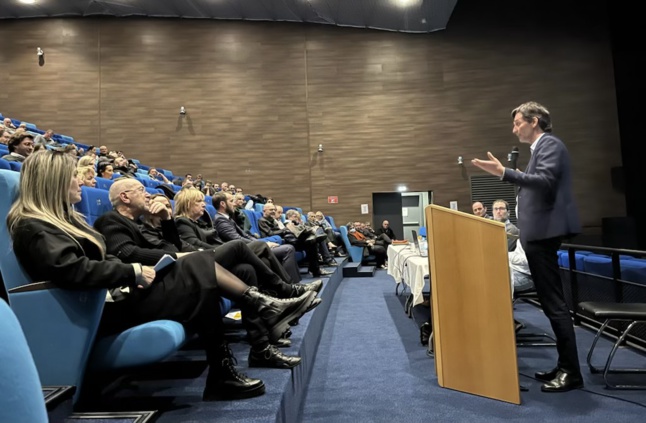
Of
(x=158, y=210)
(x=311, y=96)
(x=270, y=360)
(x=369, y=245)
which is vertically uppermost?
(x=311, y=96)

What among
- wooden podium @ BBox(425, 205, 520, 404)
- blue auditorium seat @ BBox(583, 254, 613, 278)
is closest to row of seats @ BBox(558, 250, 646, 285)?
blue auditorium seat @ BBox(583, 254, 613, 278)

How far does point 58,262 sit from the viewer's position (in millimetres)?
1125

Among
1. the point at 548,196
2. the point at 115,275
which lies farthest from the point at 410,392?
the point at 115,275

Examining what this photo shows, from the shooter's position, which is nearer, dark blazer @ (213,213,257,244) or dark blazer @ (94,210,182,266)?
dark blazer @ (94,210,182,266)

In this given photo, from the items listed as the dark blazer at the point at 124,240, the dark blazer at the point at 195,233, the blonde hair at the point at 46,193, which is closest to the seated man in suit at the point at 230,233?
the dark blazer at the point at 195,233

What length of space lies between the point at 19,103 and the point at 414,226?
8069 millimetres

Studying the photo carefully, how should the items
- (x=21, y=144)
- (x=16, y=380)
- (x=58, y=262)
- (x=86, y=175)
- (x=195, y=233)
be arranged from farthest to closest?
(x=21, y=144) < (x=86, y=175) < (x=195, y=233) < (x=58, y=262) < (x=16, y=380)

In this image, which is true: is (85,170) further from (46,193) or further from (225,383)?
(225,383)

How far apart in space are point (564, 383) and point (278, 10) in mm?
8089

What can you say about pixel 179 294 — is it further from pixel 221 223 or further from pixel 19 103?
pixel 19 103

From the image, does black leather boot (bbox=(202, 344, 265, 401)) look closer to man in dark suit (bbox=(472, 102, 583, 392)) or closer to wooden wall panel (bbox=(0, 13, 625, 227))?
man in dark suit (bbox=(472, 102, 583, 392))

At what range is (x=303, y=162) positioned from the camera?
8.55 m

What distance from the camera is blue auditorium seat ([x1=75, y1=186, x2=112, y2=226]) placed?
181cm

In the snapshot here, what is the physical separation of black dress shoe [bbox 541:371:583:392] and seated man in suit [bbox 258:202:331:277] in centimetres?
255
